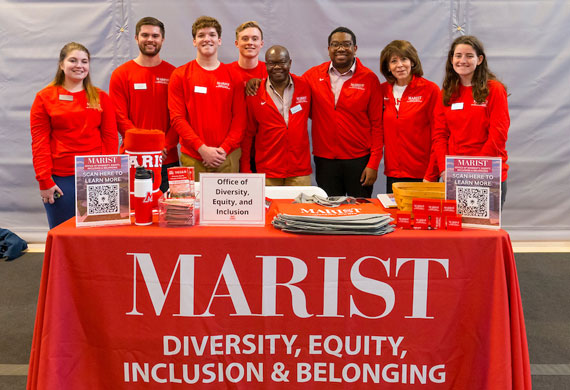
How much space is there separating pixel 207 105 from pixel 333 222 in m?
1.72

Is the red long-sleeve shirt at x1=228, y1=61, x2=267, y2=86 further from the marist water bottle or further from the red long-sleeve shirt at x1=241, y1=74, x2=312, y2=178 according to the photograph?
the marist water bottle

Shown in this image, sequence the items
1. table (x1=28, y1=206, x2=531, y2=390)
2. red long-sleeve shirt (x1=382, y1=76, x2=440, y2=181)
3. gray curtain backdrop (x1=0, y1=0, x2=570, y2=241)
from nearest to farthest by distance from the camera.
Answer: table (x1=28, y1=206, x2=531, y2=390)
red long-sleeve shirt (x1=382, y1=76, x2=440, y2=181)
gray curtain backdrop (x1=0, y1=0, x2=570, y2=241)

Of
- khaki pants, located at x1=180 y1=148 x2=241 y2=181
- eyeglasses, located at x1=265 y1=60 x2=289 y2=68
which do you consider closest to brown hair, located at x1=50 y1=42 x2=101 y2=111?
khaki pants, located at x1=180 y1=148 x2=241 y2=181

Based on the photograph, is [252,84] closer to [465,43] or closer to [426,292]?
[465,43]

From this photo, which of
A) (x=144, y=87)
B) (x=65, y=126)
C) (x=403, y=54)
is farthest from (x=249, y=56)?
(x=65, y=126)

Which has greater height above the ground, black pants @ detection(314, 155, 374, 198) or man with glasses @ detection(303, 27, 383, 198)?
man with glasses @ detection(303, 27, 383, 198)

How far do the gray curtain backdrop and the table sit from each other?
8.48ft

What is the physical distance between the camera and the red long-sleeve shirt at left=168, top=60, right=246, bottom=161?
315 cm

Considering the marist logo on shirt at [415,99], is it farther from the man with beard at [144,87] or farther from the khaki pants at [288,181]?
the man with beard at [144,87]

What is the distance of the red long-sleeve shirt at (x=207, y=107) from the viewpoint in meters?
3.15

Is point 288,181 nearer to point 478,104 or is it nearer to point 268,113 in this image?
point 268,113

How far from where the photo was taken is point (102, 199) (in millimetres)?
1720

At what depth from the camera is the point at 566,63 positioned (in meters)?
4.11

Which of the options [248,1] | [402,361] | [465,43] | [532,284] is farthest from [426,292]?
[248,1]
